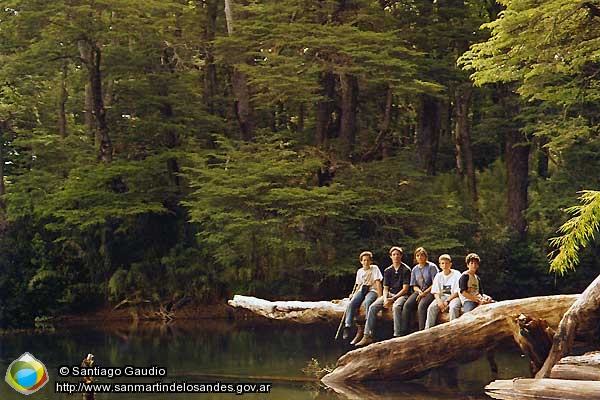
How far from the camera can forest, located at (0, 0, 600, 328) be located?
22.4m

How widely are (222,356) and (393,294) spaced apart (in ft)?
15.2

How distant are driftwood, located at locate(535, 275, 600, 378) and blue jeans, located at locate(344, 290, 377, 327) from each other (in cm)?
279

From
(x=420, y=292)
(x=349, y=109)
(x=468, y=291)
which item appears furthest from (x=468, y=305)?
(x=349, y=109)

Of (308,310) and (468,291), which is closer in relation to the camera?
(468,291)

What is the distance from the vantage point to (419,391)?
11734 mm

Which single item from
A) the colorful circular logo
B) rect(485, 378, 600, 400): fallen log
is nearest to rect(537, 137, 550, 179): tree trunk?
rect(485, 378, 600, 400): fallen log

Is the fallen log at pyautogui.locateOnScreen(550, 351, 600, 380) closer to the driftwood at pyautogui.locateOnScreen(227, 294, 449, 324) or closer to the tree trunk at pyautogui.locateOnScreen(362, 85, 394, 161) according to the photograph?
the driftwood at pyautogui.locateOnScreen(227, 294, 449, 324)

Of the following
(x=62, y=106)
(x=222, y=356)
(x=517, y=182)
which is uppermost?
(x=62, y=106)

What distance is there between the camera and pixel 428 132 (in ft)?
89.8

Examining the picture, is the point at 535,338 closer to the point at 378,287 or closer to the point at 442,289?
the point at 442,289

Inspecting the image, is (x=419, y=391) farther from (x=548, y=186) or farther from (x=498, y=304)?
(x=548, y=186)

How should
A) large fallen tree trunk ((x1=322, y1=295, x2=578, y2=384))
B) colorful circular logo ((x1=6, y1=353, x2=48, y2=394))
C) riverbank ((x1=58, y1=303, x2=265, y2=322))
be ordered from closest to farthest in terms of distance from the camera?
1. large fallen tree trunk ((x1=322, y1=295, x2=578, y2=384))
2. colorful circular logo ((x1=6, y1=353, x2=48, y2=394))
3. riverbank ((x1=58, y1=303, x2=265, y2=322))

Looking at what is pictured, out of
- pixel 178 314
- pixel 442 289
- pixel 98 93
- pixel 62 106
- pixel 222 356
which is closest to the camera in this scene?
pixel 442 289

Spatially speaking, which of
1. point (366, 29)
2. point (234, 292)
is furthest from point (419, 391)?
point (366, 29)
